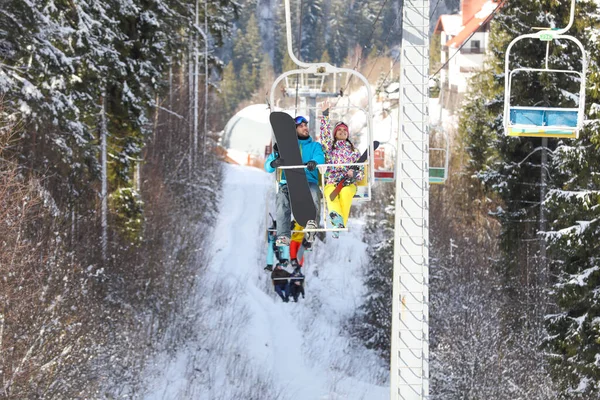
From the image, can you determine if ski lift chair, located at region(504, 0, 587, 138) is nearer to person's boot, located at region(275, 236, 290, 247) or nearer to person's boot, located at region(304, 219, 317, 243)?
person's boot, located at region(304, 219, 317, 243)

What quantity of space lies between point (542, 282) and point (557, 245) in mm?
5934

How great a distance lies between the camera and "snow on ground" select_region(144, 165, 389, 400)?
22.2 metres

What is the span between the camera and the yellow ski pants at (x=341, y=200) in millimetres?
10961

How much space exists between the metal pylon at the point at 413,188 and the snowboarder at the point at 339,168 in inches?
116

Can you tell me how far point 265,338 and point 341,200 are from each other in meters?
16.7

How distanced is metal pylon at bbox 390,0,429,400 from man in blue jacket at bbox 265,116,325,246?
2.19 metres

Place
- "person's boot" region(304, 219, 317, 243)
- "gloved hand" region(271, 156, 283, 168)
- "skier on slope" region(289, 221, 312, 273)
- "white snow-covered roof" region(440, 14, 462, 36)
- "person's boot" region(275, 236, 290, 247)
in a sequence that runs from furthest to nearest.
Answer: "white snow-covered roof" region(440, 14, 462, 36) → "skier on slope" region(289, 221, 312, 273) → "person's boot" region(275, 236, 290, 247) → "person's boot" region(304, 219, 317, 243) → "gloved hand" region(271, 156, 283, 168)

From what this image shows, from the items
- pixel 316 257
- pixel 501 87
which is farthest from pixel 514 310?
pixel 316 257

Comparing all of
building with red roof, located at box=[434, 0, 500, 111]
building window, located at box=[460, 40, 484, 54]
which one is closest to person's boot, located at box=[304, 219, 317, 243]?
building with red roof, located at box=[434, 0, 500, 111]

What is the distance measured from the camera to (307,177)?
10.9 metres

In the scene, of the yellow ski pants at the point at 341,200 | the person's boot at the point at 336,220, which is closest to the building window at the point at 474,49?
the yellow ski pants at the point at 341,200

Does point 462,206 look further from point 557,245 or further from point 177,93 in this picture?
point 557,245

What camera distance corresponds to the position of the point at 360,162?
34.6ft

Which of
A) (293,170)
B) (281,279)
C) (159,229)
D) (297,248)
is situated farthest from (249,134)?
(293,170)
